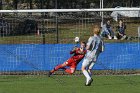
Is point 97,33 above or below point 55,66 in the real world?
above

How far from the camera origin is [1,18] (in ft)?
75.6

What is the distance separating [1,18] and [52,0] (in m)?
47.4

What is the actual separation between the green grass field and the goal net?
1304 millimetres

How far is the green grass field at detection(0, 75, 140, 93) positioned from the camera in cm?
1675

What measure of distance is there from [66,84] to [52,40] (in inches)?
233

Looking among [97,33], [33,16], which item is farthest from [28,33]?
[97,33]

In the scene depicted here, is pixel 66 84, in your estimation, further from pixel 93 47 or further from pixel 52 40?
pixel 52 40

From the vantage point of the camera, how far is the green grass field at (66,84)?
16.8 meters

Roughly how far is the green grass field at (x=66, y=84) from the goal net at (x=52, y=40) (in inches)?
51.3

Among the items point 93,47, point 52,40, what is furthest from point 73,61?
point 52,40

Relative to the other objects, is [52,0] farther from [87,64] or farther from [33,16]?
[87,64]

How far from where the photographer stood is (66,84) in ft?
60.3

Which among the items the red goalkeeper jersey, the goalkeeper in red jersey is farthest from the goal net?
the red goalkeeper jersey

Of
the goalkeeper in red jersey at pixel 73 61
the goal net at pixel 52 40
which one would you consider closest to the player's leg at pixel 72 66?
the goalkeeper in red jersey at pixel 73 61
